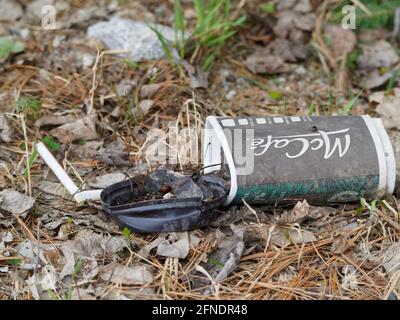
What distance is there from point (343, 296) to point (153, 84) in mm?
1327

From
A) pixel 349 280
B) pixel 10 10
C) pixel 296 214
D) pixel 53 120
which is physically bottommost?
pixel 349 280

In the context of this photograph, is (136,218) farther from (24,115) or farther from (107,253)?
(24,115)

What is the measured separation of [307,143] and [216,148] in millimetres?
328

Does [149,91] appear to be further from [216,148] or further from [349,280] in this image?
[349,280]

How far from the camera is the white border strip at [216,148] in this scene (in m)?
2.09

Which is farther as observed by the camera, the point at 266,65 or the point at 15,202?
the point at 266,65

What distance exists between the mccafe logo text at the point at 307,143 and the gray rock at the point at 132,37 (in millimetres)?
999

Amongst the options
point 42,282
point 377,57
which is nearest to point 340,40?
point 377,57

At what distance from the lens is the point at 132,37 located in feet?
10.0

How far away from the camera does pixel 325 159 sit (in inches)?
85.0

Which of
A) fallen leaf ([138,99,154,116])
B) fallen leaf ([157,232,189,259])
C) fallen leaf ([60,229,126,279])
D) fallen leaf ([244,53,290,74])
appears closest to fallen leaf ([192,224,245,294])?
fallen leaf ([157,232,189,259])

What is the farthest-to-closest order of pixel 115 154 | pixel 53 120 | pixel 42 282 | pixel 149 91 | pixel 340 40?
1. pixel 340 40
2. pixel 149 91
3. pixel 53 120
4. pixel 115 154
5. pixel 42 282

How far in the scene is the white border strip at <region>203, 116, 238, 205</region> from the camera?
2.09 metres

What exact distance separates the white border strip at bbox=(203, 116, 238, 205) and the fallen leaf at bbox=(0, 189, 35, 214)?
646 millimetres
